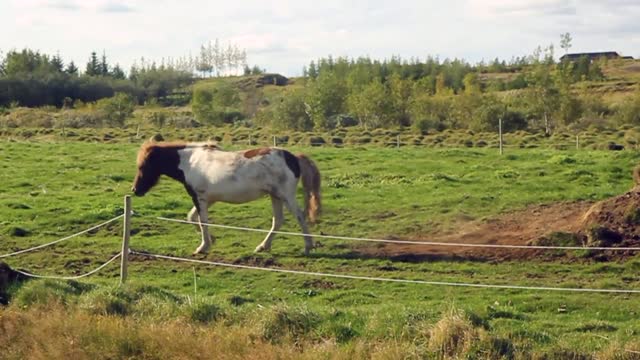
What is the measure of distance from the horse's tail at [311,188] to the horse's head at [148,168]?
262 centimetres

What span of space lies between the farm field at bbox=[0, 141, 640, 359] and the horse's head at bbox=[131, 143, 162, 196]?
2.64 feet

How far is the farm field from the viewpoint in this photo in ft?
Answer: 31.3

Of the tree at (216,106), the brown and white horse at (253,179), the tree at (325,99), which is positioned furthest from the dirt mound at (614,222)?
the tree at (216,106)

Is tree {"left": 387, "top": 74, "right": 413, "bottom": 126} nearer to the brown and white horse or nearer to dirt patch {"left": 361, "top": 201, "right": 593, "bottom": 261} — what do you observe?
dirt patch {"left": 361, "top": 201, "right": 593, "bottom": 261}

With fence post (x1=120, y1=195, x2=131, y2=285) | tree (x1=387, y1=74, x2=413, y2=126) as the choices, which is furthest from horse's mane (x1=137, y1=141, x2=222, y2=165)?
tree (x1=387, y1=74, x2=413, y2=126)

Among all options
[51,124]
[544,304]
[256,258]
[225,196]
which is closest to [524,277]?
[544,304]

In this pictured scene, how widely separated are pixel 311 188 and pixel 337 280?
3.45 m

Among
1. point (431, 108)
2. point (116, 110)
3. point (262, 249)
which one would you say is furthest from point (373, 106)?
point (262, 249)

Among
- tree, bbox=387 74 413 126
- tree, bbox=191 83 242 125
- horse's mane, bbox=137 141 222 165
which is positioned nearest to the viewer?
horse's mane, bbox=137 141 222 165

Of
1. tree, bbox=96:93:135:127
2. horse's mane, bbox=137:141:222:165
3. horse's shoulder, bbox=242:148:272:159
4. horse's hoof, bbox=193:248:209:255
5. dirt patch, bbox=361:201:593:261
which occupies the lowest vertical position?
horse's hoof, bbox=193:248:209:255

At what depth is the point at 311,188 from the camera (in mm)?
16953

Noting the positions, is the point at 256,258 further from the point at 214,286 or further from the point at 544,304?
the point at 544,304

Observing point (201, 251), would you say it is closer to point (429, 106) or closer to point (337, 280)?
point (337, 280)

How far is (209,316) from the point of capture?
10.5m
